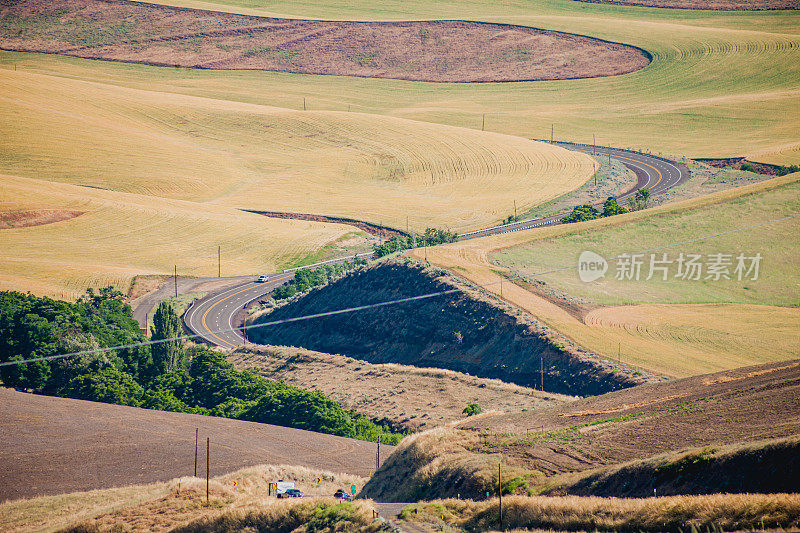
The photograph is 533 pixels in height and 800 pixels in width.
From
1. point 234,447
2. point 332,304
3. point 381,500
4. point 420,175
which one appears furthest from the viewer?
point 420,175

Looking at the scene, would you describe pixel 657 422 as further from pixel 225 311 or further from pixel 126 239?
pixel 126 239

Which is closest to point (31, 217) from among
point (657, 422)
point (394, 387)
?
point (394, 387)

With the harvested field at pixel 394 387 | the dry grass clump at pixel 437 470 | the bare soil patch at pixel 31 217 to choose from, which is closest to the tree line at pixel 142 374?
the harvested field at pixel 394 387

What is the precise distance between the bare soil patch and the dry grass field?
5753cm

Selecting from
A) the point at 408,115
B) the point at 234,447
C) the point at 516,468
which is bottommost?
the point at 234,447

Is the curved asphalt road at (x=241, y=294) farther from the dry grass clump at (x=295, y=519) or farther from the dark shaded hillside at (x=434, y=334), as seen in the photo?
the dry grass clump at (x=295, y=519)

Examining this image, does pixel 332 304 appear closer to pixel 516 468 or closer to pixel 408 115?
pixel 516 468

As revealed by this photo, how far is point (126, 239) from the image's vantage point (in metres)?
120

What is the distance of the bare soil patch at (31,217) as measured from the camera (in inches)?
4712

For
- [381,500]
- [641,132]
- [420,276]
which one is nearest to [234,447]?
[381,500]

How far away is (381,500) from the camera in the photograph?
42.5 metres

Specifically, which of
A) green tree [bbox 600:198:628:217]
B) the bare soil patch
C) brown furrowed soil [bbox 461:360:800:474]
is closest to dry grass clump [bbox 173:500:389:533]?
brown furrowed soil [bbox 461:360:800:474]

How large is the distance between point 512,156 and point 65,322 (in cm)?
9311

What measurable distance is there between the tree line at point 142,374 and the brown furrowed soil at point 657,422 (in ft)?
67.5
